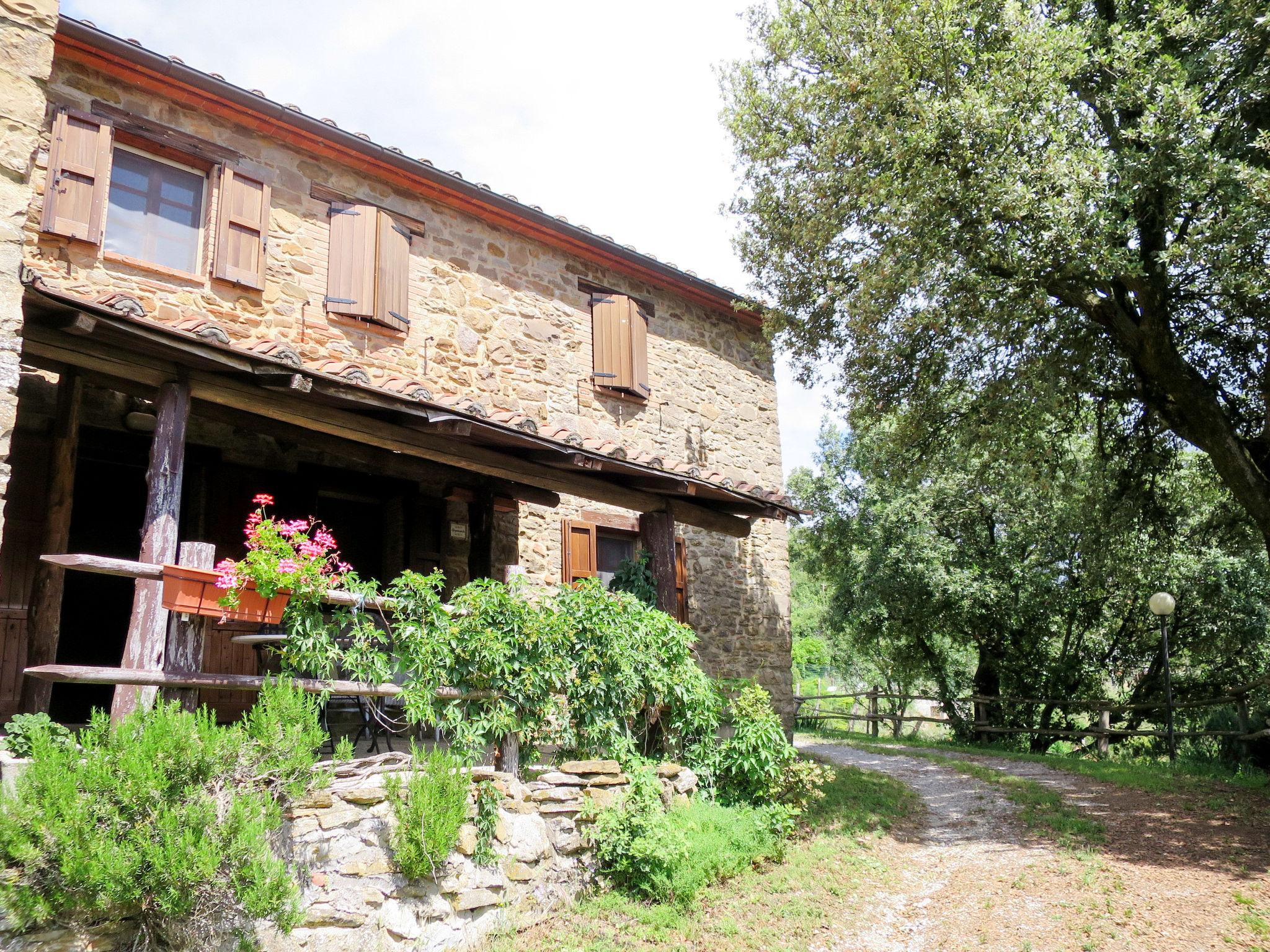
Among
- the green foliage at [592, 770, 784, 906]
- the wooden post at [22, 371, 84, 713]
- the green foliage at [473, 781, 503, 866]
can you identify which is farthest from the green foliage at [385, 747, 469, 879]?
the wooden post at [22, 371, 84, 713]

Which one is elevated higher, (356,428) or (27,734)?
(356,428)

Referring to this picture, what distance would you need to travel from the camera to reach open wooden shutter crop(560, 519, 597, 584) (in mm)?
10297

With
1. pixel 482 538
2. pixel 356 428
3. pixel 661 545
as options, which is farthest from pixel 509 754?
pixel 482 538

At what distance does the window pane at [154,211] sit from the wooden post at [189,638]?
4.03 meters

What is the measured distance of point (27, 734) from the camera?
4.30m

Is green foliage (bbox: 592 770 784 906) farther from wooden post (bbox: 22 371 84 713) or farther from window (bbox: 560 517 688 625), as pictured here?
wooden post (bbox: 22 371 84 713)

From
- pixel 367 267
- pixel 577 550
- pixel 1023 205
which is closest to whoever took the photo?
pixel 1023 205

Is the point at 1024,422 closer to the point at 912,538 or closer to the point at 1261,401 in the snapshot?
the point at 1261,401

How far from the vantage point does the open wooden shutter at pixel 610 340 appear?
36.8ft

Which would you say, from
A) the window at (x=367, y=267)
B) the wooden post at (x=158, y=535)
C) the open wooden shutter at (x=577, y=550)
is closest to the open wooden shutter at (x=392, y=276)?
the window at (x=367, y=267)

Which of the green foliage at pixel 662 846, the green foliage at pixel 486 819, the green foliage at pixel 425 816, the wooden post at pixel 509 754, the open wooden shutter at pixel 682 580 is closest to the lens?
the green foliage at pixel 425 816

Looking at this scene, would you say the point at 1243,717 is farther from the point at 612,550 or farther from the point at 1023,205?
the point at 612,550

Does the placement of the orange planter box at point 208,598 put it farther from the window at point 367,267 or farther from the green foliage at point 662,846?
the window at point 367,267

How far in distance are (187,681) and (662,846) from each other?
3111 mm
